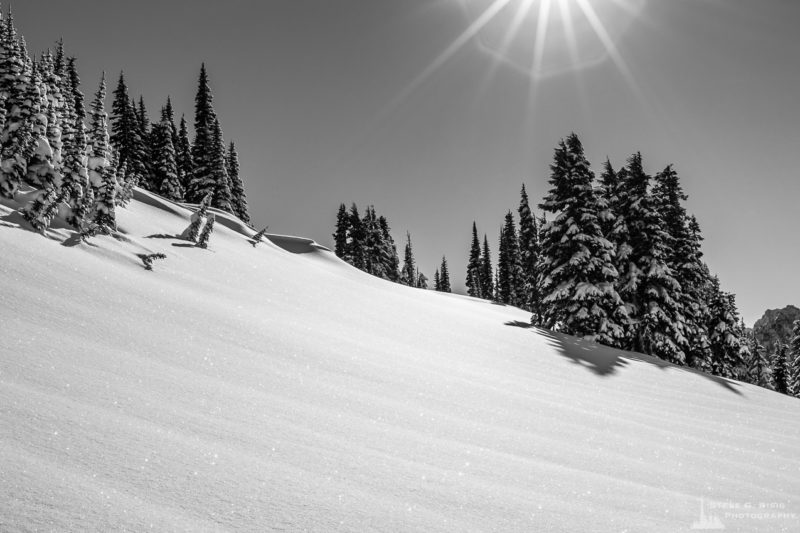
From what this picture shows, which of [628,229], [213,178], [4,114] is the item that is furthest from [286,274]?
[213,178]

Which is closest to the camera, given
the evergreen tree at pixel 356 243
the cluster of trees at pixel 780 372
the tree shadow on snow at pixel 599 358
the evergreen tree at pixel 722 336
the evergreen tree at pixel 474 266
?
the tree shadow on snow at pixel 599 358

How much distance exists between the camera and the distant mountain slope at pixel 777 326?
120m

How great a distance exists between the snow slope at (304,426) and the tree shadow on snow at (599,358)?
1.09 meters

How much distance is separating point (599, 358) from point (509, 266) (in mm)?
56208

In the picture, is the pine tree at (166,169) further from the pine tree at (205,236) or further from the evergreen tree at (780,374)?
the evergreen tree at (780,374)

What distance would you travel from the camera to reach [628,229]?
23.0 metres

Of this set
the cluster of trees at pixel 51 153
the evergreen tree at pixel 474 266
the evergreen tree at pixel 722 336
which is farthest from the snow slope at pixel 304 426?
the evergreen tree at pixel 474 266

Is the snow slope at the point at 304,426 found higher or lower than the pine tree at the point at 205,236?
lower

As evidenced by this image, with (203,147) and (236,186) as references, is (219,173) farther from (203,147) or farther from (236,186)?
(236,186)

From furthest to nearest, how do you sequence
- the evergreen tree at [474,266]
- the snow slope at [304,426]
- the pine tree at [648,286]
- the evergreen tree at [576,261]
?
the evergreen tree at [474,266]
the pine tree at [648,286]
the evergreen tree at [576,261]
the snow slope at [304,426]

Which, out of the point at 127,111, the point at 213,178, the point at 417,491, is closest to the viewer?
the point at 417,491

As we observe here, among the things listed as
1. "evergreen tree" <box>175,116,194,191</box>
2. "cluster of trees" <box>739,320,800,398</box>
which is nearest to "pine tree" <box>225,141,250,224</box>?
"evergreen tree" <box>175,116,194,191</box>

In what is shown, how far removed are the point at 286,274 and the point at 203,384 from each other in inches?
343

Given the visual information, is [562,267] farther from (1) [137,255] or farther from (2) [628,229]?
(1) [137,255]
